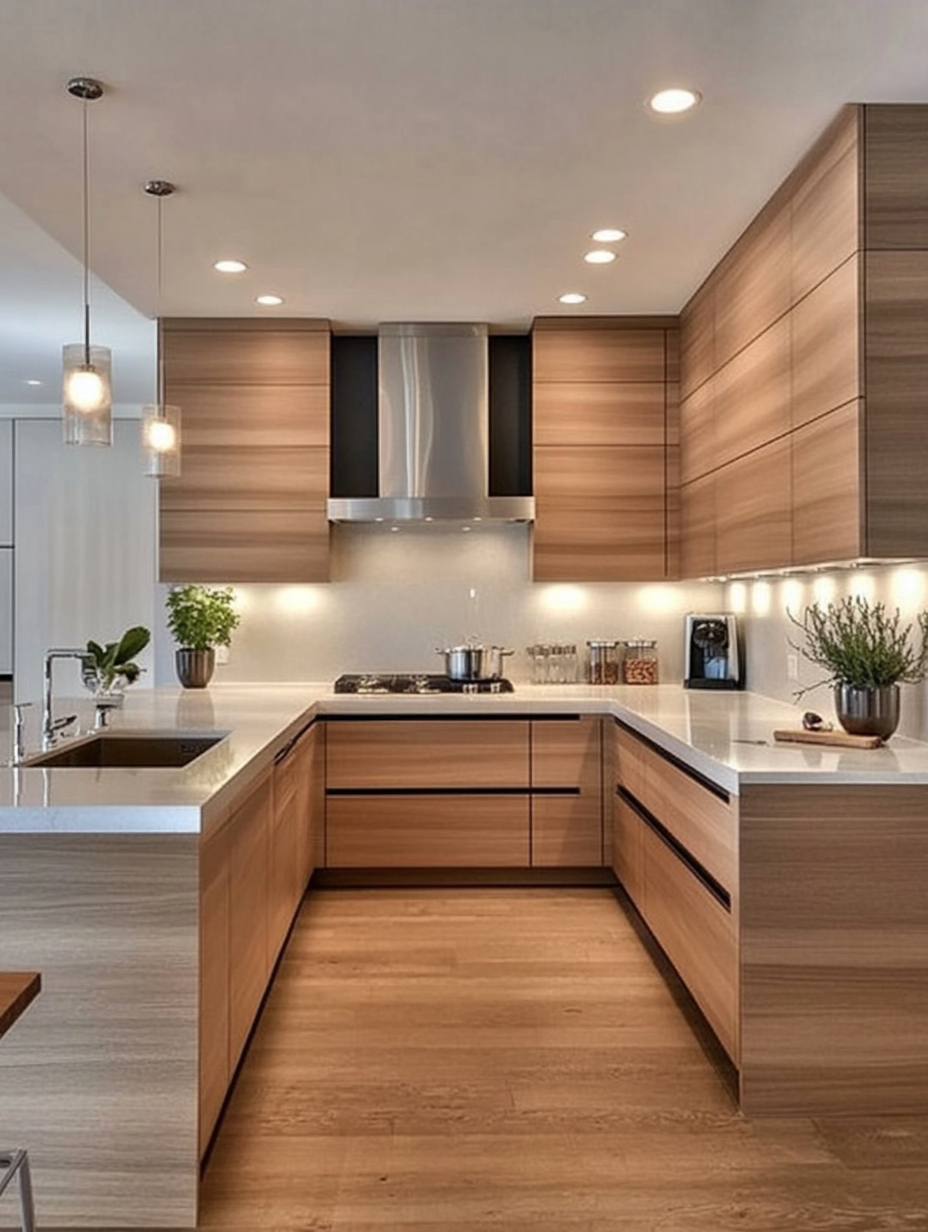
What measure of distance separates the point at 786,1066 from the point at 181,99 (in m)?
2.88

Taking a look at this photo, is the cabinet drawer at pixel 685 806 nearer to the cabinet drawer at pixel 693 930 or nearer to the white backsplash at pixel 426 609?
the cabinet drawer at pixel 693 930

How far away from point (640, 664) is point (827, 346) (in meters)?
2.29

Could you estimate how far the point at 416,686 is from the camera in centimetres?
463

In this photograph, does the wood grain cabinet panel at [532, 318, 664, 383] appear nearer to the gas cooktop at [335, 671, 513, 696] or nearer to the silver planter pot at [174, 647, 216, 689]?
the gas cooktop at [335, 671, 513, 696]

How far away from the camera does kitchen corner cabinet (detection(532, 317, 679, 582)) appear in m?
4.65

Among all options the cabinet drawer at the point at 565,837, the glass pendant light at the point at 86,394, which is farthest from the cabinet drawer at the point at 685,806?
the glass pendant light at the point at 86,394

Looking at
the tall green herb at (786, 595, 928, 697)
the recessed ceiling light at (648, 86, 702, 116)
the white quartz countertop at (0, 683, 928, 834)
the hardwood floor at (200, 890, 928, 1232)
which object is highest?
the recessed ceiling light at (648, 86, 702, 116)

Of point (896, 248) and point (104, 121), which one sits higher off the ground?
point (104, 121)

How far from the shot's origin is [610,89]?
2.57 meters

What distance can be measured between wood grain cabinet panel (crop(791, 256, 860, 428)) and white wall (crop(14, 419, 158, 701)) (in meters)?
5.11

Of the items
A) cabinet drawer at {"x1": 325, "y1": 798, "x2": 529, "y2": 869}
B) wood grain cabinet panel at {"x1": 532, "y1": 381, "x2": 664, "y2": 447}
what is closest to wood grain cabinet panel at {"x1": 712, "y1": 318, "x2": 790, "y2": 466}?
wood grain cabinet panel at {"x1": 532, "y1": 381, "x2": 664, "y2": 447}

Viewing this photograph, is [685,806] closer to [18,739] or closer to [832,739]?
[832,739]

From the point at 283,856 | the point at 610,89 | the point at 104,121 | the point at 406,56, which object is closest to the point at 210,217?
the point at 104,121

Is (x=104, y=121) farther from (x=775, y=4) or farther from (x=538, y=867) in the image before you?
(x=538, y=867)
